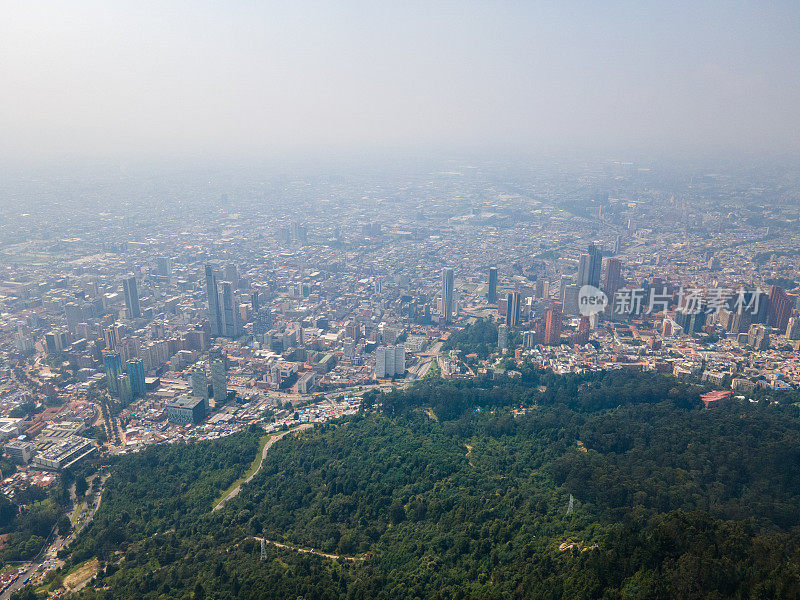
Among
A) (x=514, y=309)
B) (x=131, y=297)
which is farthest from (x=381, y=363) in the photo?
(x=131, y=297)

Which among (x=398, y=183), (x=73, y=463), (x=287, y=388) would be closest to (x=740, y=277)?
(x=287, y=388)

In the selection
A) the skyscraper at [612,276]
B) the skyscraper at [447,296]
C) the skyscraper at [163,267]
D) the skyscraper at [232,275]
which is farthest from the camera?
the skyscraper at [163,267]

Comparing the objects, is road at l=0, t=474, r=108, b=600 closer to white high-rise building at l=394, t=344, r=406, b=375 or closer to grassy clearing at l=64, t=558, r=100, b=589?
grassy clearing at l=64, t=558, r=100, b=589

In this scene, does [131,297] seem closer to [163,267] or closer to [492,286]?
[163,267]

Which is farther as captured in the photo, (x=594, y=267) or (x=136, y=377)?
(x=594, y=267)

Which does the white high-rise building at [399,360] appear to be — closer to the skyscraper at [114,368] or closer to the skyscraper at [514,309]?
the skyscraper at [514,309]

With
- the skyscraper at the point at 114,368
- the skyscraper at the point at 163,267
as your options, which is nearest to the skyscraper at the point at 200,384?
the skyscraper at the point at 114,368
